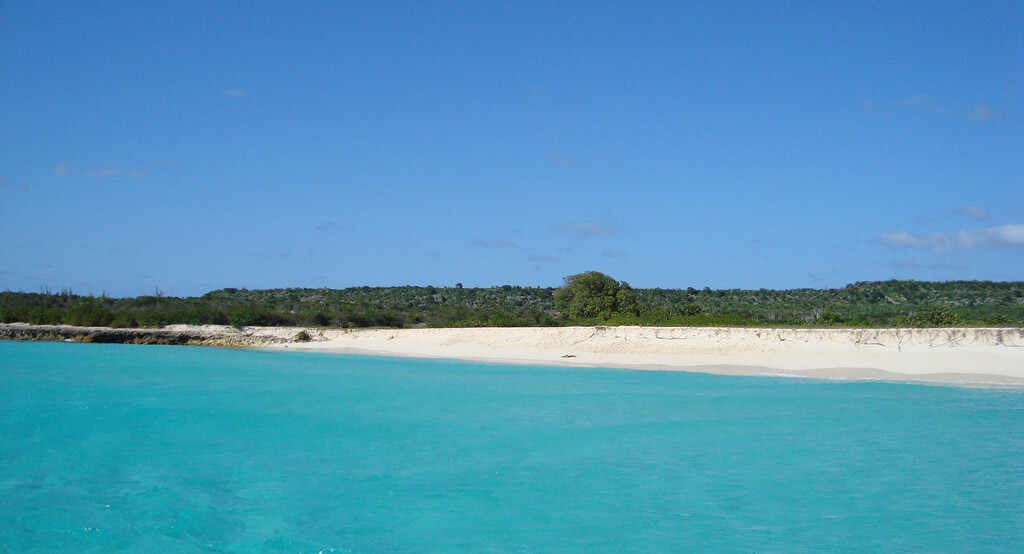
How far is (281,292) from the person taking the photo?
75.2 metres

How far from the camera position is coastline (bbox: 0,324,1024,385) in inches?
819

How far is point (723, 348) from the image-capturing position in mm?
25328

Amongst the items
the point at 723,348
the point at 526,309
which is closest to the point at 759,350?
the point at 723,348

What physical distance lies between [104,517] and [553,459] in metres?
5.56

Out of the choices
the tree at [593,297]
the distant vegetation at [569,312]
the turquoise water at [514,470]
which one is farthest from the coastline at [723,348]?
the tree at [593,297]

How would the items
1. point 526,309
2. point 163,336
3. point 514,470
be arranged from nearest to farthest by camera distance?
point 514,470 < point 163,336 < point 526,309

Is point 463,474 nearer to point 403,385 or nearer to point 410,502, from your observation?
point 410,502

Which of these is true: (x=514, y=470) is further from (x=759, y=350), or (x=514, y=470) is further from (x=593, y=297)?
(x=593, y=297)

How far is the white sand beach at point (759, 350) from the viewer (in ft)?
67.9

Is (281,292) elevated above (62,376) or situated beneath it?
elevated above

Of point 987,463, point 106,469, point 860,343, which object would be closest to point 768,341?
point 860,343

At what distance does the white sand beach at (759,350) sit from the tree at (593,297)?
8.89m

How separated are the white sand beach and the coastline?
0.09ft

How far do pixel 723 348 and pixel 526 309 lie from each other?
27.9 metres
